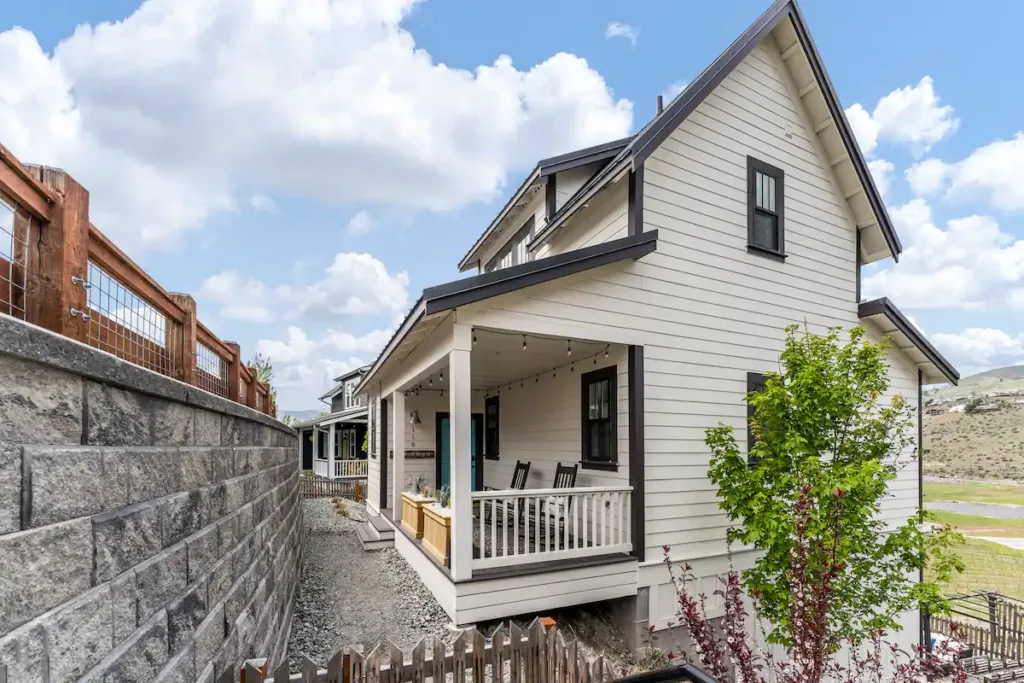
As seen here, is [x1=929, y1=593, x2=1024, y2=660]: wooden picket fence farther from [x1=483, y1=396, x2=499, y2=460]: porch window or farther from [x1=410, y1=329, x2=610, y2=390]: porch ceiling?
[x1=410, y1=329, x2=610, y2=390]: porch ceiling

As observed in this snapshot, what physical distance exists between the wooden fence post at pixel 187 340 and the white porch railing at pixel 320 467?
26277 millimetres

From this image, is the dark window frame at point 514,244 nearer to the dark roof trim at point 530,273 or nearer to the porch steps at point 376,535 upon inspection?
the dark roof trim at point 530,273

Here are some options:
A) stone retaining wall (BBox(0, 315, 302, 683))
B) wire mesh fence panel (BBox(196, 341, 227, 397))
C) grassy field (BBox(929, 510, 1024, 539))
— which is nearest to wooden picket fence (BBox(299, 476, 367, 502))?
wire mesh fence panel (BBox(196, 341, 227, 397))

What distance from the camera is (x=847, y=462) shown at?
631 cm

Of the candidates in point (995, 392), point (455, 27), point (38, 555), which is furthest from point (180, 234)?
point (995, 392)

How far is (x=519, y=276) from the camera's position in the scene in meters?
5.36

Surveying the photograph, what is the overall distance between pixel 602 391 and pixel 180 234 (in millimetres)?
11904

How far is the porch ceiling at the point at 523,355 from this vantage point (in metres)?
6.80

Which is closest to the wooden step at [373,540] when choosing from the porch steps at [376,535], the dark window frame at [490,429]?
the porch steps at [376,535]

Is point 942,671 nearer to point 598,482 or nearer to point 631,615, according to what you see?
point 631,615

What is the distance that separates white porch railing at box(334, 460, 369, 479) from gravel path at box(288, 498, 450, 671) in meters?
15.7

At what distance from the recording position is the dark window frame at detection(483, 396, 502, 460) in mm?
11400

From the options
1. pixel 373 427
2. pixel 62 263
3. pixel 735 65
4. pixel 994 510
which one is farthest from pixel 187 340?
pixel 994 510

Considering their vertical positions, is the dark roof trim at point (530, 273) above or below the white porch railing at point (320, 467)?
above
